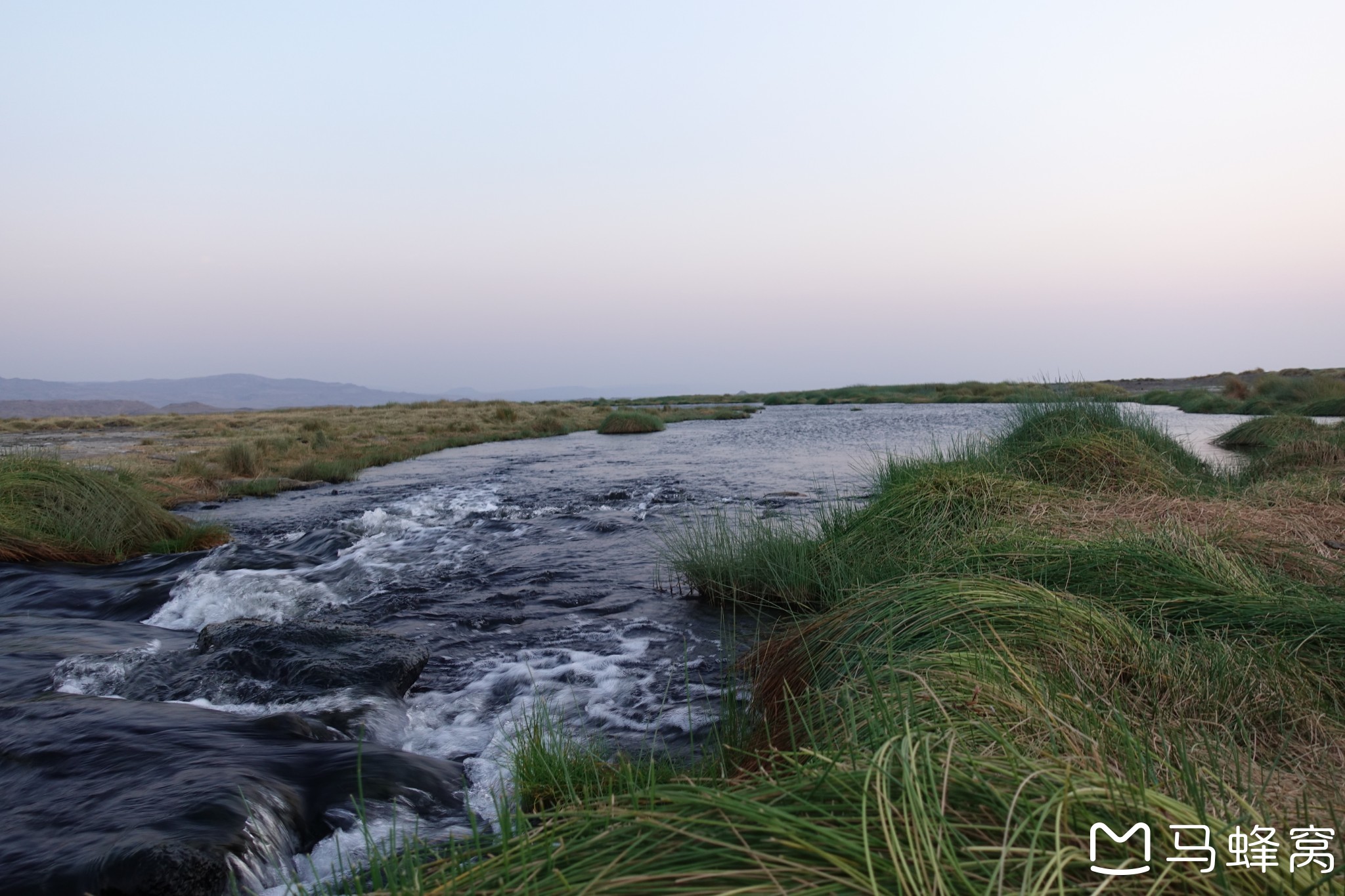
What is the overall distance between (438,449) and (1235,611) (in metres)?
21.0

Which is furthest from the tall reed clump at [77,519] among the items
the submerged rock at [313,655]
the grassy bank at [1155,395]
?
the grassy bank at [1155,395]

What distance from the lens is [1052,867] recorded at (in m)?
1.24

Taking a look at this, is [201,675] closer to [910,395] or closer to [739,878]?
[739,878]

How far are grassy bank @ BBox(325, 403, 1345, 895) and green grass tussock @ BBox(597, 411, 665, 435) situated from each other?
67.0ft

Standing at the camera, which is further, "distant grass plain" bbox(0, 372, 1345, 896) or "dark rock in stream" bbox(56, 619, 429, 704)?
"dark rock in stream" bbox(56, 619, 429, 704)

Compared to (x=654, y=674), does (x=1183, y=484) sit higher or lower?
higher

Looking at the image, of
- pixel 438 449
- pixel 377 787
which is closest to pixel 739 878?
pixel 377 787

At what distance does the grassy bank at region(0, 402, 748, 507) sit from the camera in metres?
14.7

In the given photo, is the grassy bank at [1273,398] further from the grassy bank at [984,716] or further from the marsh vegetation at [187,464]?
the marsh vegetation at [187,464]

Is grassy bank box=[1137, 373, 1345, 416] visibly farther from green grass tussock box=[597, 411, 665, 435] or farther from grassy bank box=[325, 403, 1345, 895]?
green grass tussock box=[597, 411, 665, 435]

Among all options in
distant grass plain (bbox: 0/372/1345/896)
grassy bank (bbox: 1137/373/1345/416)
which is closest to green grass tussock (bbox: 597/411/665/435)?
grassy bank (bbox: 1137/373/1345/416)

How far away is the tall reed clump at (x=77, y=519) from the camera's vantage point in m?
8.21

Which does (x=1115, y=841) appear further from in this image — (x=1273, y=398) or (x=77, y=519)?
(x=1273, y=398)

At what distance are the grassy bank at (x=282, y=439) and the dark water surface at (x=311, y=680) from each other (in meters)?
4.11
